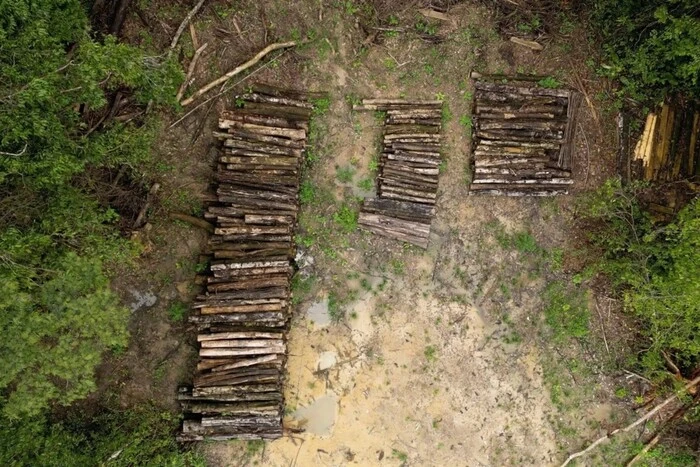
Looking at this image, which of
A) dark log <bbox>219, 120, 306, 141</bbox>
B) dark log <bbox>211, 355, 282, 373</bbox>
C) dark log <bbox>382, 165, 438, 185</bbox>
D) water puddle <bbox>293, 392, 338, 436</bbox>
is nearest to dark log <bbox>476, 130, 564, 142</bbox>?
dark log <bbox>382, 165, 438, 185</bbox>

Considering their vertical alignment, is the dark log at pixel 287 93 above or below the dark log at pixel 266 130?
above

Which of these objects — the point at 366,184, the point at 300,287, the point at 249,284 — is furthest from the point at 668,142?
the point at 249,284

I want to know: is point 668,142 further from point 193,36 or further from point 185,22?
point 185,22

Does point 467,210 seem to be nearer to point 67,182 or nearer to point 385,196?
point 385,196

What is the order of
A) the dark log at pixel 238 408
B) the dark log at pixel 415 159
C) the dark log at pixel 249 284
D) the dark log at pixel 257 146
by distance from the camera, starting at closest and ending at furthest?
the dark log at pixel 238 408, the dark log at pixel 249 284, the dark log at pixel 257 146, the dark log at pixel 415 159

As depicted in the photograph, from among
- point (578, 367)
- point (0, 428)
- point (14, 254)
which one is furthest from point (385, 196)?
point (0, 428)

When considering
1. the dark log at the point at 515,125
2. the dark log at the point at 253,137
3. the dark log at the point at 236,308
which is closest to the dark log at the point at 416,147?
the dark log at the point at 515,125

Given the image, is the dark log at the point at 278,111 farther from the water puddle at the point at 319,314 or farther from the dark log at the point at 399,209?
the water puddle at the point at 319,314
